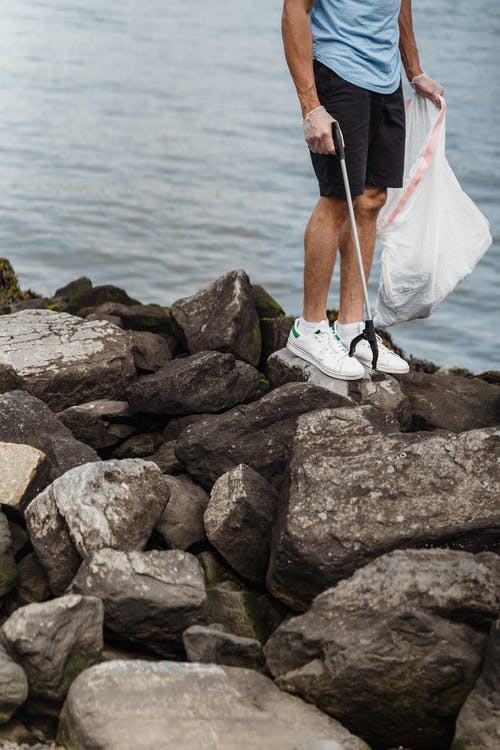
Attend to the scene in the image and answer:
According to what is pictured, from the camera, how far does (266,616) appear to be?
3984 mm

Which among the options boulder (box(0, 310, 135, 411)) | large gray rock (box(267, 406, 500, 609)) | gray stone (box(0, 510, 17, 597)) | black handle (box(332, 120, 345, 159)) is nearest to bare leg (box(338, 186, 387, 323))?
black handle (box(332, 120, 345, 159))

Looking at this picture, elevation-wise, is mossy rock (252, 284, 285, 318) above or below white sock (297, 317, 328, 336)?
below

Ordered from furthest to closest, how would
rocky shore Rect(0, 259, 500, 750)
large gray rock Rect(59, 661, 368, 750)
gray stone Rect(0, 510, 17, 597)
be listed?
gray stone Rect(0, 510, 17, 597)
rocky shore Rect(0, 259, 500, 750)
large gray rock Rect(59, 661, 368, 750)

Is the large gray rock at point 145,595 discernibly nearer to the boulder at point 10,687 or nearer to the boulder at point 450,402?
the boulder at point 10,687

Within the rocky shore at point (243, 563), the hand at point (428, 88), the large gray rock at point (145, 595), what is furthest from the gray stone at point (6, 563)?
the hand at point (428, 88)

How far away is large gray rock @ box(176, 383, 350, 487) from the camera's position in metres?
4.50

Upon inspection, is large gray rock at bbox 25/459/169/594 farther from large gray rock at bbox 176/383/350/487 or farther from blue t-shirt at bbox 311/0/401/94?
blue t-shirt at bbox 311/0/401/94

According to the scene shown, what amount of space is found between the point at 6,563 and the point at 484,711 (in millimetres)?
1784

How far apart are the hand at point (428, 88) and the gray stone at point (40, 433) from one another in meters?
2.52

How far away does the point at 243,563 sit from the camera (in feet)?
13.5

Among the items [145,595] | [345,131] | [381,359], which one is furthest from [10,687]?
[345,131]

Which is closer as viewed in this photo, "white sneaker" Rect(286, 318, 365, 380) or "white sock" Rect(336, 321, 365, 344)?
"white sneaker" Rect(286, 318, 365, 380)

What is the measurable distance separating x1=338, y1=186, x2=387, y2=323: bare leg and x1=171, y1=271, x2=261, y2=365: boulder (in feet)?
2.12

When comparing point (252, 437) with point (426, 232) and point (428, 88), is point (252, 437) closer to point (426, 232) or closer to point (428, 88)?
point (426, 232)
